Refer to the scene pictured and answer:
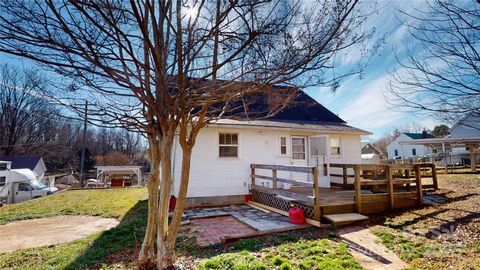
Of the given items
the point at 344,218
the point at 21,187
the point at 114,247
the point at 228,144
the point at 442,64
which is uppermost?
the point at 442,64

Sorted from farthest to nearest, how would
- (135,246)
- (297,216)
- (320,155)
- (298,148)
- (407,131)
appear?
(407,131)
(298,148)
(320,155)
(297,216)
(135,246)

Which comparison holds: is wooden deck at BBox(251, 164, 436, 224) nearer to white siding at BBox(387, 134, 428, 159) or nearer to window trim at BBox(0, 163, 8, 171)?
window trim at BBox(0, 163, 8, 171)

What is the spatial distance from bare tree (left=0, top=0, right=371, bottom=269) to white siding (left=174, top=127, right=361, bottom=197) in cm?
455

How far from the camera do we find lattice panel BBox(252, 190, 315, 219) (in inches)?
247

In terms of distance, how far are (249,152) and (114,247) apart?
5.38m

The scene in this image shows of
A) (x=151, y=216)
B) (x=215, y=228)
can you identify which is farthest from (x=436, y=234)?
(x=151, y=216)

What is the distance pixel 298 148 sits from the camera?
Answer: 33.2 ft

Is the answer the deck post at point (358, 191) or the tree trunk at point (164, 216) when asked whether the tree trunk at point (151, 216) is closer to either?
the tree trunk at point (164, 216)

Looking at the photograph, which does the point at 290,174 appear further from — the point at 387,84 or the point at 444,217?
the point at 387,84

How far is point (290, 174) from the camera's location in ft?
31.0

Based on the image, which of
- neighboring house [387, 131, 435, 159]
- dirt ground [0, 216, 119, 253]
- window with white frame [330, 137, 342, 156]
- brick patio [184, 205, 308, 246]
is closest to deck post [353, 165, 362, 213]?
brick patio [184, 205, 308, 246]

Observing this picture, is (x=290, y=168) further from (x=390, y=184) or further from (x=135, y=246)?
(x=135, y=246)

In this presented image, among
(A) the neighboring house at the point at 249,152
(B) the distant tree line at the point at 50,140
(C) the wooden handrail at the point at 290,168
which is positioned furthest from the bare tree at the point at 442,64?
(B) the distant tree line at the point at 50,140

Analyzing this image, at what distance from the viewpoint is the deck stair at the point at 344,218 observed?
579 centimetres
